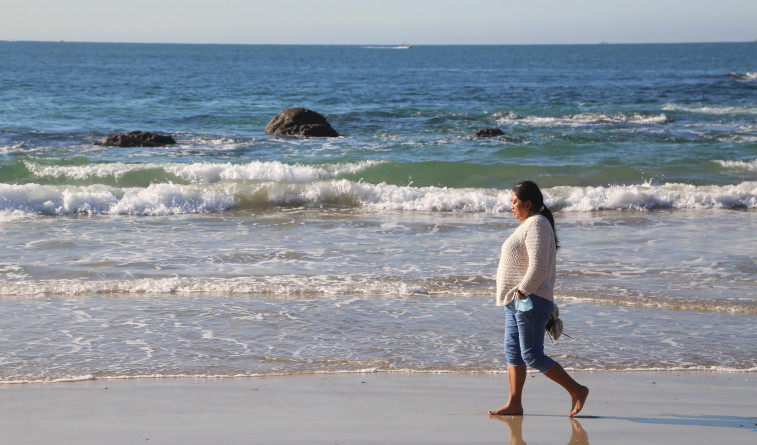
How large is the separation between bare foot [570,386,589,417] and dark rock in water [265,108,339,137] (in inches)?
752

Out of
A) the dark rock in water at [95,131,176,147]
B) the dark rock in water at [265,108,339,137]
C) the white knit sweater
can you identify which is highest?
the white knit sweater

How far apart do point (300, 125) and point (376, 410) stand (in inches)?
760

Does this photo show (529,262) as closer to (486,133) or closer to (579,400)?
(579,400)

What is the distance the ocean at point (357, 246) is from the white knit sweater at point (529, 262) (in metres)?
A: 1.52

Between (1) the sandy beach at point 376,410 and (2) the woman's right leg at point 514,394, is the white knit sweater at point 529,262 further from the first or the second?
(1) the sandy beach at point 376,410

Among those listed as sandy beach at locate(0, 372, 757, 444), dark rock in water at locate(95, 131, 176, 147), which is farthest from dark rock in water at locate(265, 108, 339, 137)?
sandy beach at locate(0, 372, 757, 444)

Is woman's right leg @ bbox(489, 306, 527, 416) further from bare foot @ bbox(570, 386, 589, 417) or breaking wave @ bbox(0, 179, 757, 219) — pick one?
breaking wave @ bbox(0, 179, 757, 219)

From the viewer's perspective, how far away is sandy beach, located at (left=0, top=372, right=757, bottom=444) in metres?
4.83

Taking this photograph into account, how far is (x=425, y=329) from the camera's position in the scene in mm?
7406

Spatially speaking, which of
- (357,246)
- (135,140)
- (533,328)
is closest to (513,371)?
(533,328)

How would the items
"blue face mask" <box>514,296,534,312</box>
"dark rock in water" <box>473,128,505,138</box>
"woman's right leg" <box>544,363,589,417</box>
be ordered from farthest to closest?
"dark rock in water" <box>473,128,505,138</box>
"woman's right leg" <box>544,363,589,417</box>
"blue face mask" <box>514,296,534,312</box>

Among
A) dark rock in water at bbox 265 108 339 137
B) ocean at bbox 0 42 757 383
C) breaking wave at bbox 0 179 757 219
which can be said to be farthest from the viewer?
dark rock in water at bbox 265 108 339 137

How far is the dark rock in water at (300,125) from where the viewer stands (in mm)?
23812

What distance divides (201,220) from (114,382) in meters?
7.71
